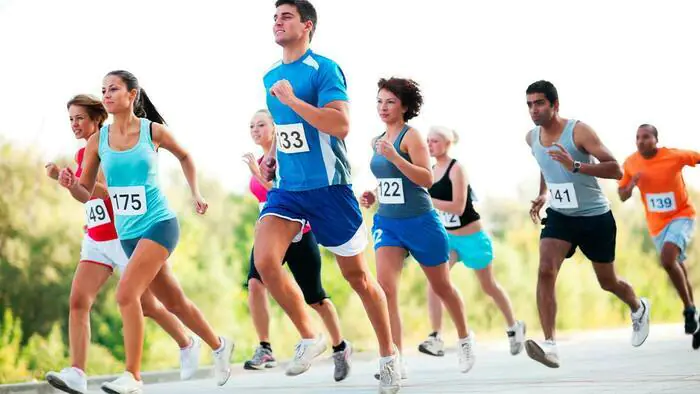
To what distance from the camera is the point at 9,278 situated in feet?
44.6

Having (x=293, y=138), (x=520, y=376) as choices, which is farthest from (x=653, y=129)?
(x=293, y=138)

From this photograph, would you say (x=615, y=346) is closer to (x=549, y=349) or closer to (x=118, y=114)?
(x=549, y=349)

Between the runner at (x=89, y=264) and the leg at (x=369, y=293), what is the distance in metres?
1.58

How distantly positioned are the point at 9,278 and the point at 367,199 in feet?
20.9

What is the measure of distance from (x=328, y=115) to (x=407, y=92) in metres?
1.98

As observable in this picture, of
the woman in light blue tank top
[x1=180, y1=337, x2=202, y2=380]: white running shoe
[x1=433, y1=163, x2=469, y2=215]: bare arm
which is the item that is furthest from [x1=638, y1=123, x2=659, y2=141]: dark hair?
the woman in light blue tank top

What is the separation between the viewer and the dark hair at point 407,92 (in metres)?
8.63

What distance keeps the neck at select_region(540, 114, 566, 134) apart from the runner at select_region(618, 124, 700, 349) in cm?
263

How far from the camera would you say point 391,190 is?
28.5ft

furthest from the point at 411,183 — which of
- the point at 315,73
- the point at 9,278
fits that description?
the point at 9,278

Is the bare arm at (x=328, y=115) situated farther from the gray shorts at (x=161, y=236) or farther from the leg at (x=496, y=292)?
the leg at (x=496, y=292)

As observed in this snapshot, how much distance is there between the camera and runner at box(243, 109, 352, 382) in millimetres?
9250

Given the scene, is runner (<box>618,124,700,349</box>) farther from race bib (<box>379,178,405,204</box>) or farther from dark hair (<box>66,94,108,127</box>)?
dark hair (<box>66,94,108,127</box>)

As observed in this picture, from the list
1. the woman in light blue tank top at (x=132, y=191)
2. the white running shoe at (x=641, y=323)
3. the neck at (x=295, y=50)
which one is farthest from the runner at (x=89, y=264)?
the white running shoe at (x=641, y=323)
